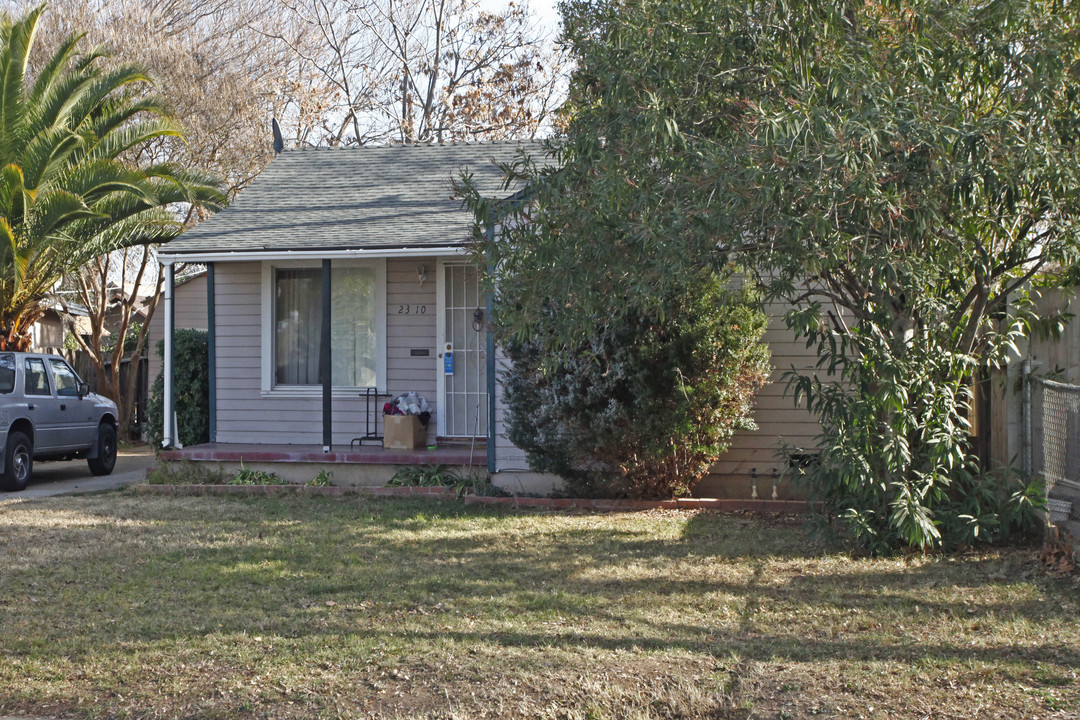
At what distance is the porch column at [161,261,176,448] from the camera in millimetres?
12641

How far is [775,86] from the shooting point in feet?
21.5

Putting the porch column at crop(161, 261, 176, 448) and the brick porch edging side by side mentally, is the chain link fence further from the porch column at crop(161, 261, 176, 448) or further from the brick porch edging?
the porch column at crop(161, 261, 176, 448)

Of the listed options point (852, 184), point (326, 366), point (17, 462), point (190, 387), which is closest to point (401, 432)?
point (326, 366)

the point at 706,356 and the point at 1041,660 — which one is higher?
the point at 706,356

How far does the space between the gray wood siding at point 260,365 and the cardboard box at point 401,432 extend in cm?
55

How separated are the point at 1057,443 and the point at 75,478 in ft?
40.9

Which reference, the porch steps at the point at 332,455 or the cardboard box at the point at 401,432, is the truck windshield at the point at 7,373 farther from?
the cardboard box at the point at 401,432

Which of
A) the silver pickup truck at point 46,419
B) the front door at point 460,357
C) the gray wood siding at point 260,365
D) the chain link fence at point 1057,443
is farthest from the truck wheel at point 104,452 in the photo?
the chain link fence at point 1057,443

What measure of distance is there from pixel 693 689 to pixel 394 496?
274 inches

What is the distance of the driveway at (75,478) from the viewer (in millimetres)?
12292

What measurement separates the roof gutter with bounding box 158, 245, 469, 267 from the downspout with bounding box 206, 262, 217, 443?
1.15ft

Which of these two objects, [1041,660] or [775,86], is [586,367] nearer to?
[775,86]

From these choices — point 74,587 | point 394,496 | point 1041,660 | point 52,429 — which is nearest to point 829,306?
point 394,496

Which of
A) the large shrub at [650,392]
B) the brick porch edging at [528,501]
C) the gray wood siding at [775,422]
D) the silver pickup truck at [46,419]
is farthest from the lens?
the silver pickup truck at [46,419]
